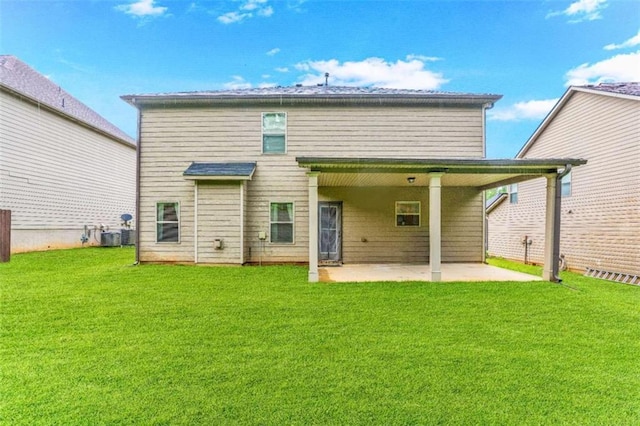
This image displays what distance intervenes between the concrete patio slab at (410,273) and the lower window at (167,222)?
4516mm

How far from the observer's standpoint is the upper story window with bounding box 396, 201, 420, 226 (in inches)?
384

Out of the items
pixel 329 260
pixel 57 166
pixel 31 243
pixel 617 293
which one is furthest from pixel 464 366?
pixel 57 166

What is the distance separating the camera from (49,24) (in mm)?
8703

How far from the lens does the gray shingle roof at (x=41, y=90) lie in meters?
11.2

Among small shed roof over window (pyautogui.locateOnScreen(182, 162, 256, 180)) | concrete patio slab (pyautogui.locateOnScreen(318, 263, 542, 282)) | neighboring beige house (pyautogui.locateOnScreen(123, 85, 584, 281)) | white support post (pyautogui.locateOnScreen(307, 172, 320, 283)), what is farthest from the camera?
neighboring beige house (pyautogui.locateOnScreen(123, 85, 584, 281))

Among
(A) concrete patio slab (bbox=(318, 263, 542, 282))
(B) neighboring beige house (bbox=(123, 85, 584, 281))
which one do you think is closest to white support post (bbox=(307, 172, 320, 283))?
(A) concrete patio slab (bbox=(318, 263, 542, 282))

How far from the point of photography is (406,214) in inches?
385

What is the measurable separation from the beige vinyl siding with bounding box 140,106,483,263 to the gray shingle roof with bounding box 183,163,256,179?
0.29 meters

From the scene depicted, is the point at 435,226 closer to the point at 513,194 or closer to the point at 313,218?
the point at 313,218

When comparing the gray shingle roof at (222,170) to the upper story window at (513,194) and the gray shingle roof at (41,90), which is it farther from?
the upper story window at (513,194)

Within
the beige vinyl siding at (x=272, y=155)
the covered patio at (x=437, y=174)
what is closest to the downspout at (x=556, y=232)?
the covered patio at (x=437, y=174)

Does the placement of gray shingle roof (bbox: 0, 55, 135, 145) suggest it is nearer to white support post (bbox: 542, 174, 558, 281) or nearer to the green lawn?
the green lawn

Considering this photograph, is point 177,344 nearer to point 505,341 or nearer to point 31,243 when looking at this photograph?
point 505,341

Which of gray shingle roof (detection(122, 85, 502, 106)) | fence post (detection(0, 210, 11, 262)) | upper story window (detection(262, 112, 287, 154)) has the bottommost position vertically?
fence post (detection(0, 210, 11, 262))
